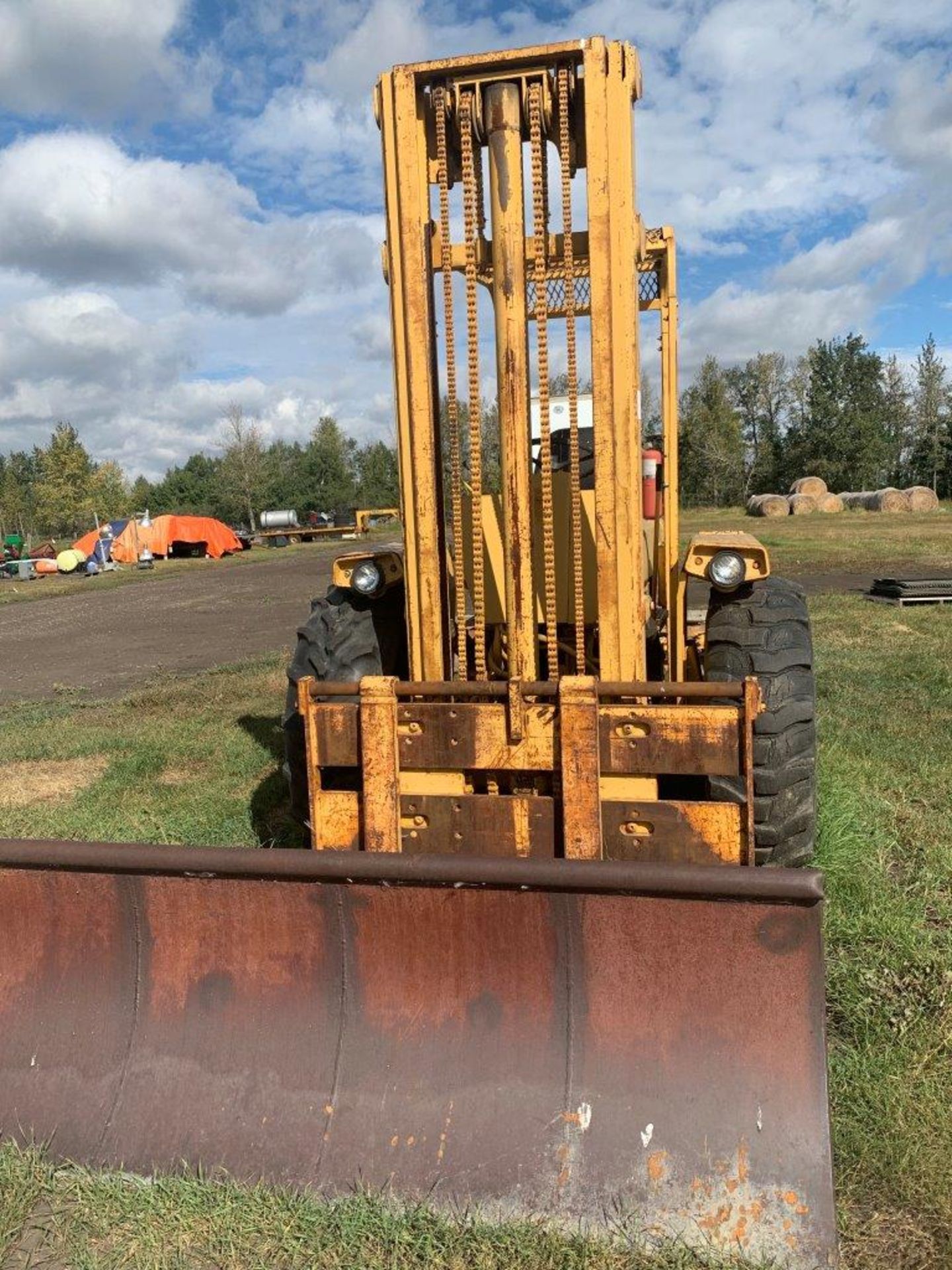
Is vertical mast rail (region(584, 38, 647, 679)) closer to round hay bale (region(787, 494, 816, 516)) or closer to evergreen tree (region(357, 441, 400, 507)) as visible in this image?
round hay bale (region(787, 494, 816, 516))

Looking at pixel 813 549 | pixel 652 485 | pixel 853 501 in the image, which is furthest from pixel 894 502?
pixel 652 485

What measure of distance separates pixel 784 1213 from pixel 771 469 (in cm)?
6483

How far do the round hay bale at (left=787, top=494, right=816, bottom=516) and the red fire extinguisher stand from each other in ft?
131

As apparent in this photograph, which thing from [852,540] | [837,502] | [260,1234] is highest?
[837,502]

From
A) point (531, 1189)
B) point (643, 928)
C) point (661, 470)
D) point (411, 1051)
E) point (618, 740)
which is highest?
point (661, 470)

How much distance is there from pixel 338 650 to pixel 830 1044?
2.52 metres

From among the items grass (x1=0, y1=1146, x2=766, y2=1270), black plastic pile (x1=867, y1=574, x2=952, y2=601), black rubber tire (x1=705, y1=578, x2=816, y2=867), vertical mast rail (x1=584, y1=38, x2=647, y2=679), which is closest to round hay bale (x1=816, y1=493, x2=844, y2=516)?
black plastic pile (x1=867, y1=574, x2=952, y2=601)

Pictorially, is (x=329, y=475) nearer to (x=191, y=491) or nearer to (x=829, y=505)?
(x=191, y=491)

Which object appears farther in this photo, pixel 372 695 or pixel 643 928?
pixel 372 695

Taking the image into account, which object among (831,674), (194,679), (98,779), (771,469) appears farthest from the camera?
(771,469)

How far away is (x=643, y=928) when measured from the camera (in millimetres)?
2676

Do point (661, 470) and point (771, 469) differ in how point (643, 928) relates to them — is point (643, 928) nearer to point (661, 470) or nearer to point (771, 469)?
point (661, 470)

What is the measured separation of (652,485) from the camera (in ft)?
15.8

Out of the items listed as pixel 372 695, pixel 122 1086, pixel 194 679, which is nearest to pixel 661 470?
pixel 372 695
